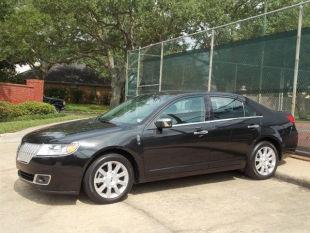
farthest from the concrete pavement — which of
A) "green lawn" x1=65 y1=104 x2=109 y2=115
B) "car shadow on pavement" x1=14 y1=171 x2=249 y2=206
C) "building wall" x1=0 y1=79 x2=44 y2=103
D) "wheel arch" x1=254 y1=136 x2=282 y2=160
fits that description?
"green lawn" x1=65 y1=104 x2=109 y2=115

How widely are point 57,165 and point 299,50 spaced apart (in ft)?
18.3

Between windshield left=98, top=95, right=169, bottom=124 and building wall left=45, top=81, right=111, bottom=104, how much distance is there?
4241 cm

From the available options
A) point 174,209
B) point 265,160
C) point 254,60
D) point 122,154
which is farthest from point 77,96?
point 174,209

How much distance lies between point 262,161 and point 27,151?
3.85 m

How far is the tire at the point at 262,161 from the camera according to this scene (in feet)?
26.2

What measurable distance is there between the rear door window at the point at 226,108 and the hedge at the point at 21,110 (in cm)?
1439

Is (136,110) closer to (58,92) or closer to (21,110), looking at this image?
(21,110)

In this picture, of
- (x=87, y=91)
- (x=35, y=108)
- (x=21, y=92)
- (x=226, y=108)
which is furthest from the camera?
(x=87, y=91)

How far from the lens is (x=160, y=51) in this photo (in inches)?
640

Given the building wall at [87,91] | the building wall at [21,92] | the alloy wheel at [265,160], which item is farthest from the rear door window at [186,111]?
the building wall at [87,91]

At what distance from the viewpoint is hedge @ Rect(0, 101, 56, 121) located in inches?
806

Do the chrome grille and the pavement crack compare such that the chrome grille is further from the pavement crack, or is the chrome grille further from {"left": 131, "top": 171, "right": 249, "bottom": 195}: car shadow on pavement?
{"left": 131, "top": 171, "right": 249, "bottom": 195}: car shadow on pavement

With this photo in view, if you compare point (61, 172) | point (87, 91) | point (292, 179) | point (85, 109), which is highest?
point (87, 91)

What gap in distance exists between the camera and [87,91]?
170ft
